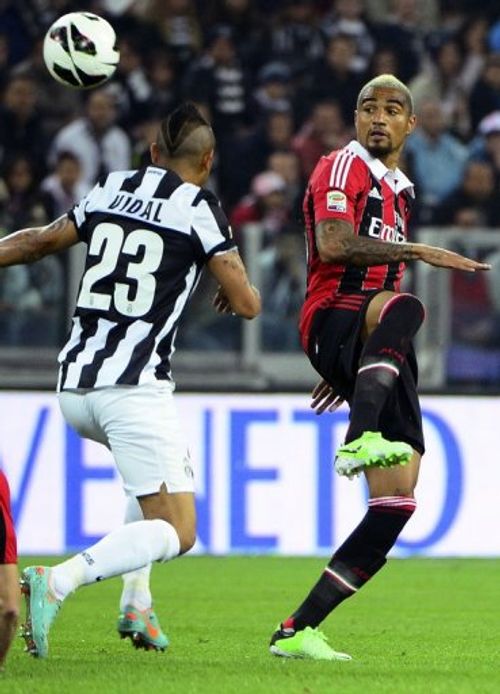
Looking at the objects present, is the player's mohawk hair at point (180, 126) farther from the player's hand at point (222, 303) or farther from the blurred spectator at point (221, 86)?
the blurred spectator at point (221, 86)

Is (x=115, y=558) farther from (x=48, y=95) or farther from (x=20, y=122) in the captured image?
(x=48, y=95)

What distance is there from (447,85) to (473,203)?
215 cm

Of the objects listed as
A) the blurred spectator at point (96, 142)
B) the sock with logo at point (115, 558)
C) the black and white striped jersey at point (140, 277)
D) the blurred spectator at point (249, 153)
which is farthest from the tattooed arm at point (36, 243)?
the blurred spectator at point (249, 153)

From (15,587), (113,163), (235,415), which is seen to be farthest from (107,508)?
(15,587)

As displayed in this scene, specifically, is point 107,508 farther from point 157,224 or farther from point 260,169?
point 157,224

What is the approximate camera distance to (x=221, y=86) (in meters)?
15.4

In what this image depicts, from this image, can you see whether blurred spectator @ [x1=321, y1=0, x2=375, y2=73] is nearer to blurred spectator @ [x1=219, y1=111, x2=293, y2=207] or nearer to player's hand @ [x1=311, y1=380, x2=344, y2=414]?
blurred spectator @ [x1=219, y1=111, x2=293, y2=207]

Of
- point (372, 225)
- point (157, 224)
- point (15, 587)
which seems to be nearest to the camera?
point (15, 587)

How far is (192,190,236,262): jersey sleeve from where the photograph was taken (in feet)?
20.1

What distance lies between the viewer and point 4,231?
11.9 meters

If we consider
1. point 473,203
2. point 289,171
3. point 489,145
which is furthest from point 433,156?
point 289,171

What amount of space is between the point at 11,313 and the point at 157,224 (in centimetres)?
608

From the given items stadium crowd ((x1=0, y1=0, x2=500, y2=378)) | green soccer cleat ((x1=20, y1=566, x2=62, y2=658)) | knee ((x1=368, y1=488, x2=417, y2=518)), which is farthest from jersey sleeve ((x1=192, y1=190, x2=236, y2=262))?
stadium crowd ((x1=0, y1=0, x2=500, y2=378))

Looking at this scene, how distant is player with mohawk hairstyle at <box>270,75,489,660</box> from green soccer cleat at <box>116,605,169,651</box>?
482mm
